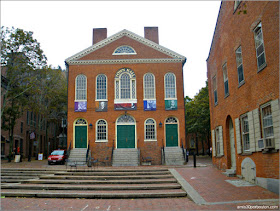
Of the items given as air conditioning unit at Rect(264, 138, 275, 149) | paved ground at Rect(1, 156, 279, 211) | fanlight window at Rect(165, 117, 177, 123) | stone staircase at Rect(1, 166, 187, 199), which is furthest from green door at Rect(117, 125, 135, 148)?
air conditioning unit at Rect(264, 138, 275, 149)

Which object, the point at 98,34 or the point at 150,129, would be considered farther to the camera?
the point at 98,34

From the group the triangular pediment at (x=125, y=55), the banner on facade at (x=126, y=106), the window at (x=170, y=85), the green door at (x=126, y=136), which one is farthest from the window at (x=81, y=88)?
the window at (x=170, y=85)

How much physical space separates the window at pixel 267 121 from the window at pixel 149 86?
581 inches

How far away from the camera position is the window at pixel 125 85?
25.0 meters

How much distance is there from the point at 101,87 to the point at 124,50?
402cm

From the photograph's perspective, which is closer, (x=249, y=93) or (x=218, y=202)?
(x=218, y=202)

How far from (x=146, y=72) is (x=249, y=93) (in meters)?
14.3

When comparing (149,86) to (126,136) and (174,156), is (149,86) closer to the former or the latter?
(126,136)

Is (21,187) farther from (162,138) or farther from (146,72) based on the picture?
(146,72)

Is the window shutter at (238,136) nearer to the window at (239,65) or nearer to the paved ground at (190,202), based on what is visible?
the window at (239,65)

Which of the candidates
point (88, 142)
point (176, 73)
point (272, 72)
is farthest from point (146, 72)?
point (272, 72)

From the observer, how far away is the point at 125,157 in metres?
22.8

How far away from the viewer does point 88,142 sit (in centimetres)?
2425

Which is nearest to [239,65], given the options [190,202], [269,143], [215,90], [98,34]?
[269,143]
